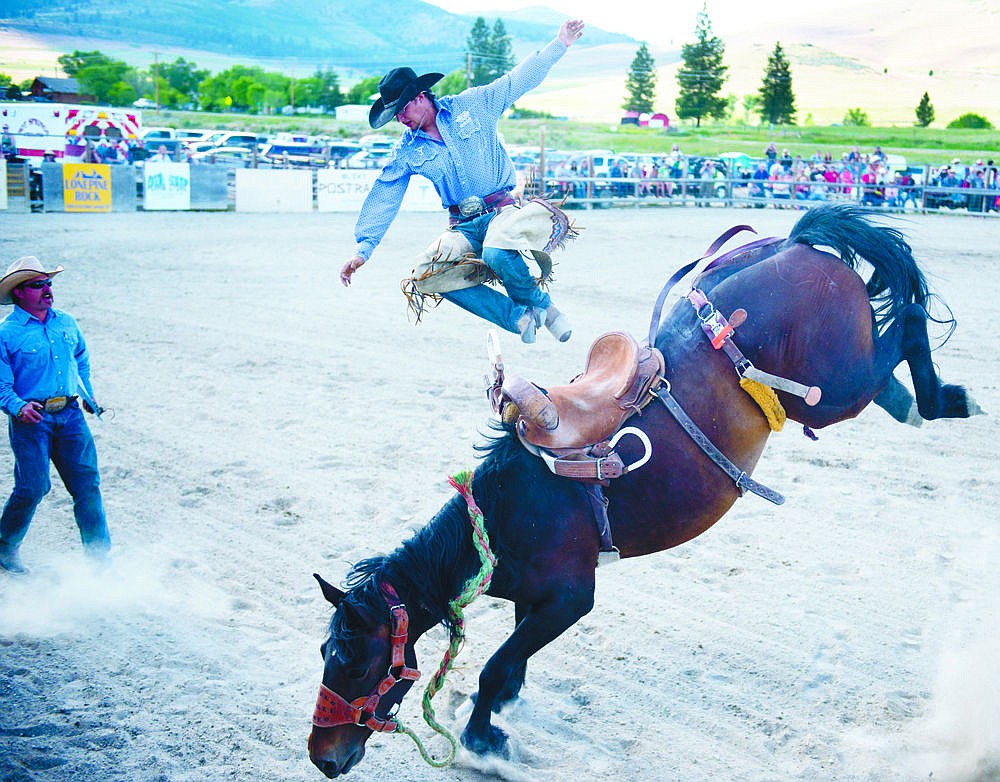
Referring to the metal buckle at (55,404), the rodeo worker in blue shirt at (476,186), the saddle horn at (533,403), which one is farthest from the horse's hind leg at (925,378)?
the metal buckle at (55,404)

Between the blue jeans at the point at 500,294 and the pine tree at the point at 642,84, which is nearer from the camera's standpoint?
the blue jeans at the point at 500,294

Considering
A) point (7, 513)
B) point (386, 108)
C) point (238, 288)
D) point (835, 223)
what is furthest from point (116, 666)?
point (238, 288)

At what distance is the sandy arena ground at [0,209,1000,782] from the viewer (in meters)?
4.21

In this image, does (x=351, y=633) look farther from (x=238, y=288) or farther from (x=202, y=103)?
(x=202, y=103)

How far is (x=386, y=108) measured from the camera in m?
4.35

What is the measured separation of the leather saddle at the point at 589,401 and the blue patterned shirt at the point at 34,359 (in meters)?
3.48

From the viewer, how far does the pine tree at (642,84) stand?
10281 centimetres

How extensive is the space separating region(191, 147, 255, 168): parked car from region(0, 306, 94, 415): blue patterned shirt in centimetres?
2337

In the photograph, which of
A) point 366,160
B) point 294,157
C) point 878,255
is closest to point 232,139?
point 366,160

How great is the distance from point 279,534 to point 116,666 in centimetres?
171

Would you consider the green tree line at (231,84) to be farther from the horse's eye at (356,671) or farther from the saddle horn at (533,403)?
the horse's eye at (356,671)

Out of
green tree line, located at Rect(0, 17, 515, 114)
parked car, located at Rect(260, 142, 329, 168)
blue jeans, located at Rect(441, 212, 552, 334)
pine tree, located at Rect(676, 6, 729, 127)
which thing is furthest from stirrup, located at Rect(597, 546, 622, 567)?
pine tree, located at Rect(676, 6, 729, 127)

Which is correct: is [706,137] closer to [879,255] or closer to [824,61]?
[879,255]

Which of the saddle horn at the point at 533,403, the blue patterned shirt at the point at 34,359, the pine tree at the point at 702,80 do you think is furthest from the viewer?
the pine tree at the point at 702,80
